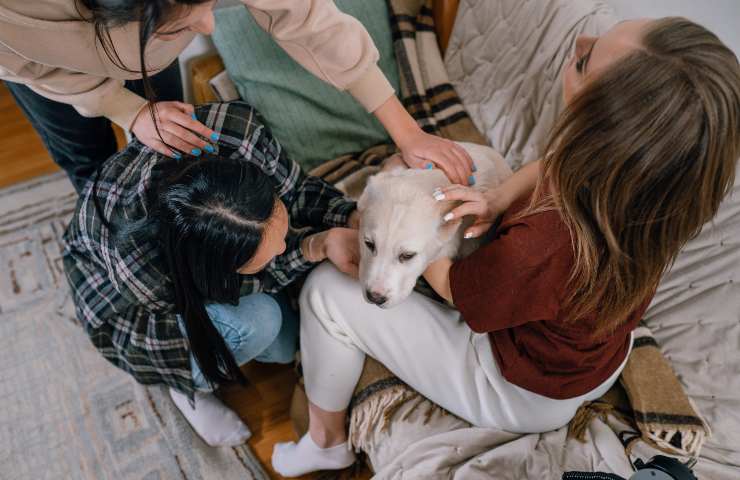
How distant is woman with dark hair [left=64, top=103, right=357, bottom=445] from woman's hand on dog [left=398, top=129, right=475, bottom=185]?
239 millimetres

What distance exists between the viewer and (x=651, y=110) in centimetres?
69

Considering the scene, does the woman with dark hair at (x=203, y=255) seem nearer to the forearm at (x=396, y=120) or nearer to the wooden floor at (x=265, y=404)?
the wooden floor at (x=265, y=404)

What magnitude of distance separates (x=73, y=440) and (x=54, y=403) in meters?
0.15

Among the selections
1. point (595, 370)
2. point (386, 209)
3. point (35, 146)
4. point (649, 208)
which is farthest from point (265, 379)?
point (35, 146)

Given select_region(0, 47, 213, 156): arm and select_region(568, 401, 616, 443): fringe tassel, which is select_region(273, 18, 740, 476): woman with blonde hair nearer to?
select_region(568, 401, 616, 443): fringe tassel

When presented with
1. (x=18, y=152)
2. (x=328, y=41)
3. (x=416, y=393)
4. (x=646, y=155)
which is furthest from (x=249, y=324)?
(x=18, y=152)

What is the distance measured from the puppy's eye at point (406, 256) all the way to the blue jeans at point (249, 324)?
18.4 inches

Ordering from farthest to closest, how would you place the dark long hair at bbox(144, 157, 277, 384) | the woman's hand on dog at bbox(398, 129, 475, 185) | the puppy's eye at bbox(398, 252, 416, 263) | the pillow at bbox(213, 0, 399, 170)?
the pillow at bbox(213, 0, 399, 170), the woman's hand on dog at bbox(398, 129, 475, 185), the puppy's eye at bbox(398, 252, 416, 263), the dark long hair at bbox(144, 157, 277, 384)

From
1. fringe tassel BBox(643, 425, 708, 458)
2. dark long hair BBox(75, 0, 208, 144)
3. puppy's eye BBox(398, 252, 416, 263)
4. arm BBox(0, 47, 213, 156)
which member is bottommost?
fringe tassel BBox(643, 425, 708, 458)

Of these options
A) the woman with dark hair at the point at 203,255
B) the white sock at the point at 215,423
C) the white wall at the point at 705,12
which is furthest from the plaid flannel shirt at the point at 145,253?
the white wall at the point at 705,12

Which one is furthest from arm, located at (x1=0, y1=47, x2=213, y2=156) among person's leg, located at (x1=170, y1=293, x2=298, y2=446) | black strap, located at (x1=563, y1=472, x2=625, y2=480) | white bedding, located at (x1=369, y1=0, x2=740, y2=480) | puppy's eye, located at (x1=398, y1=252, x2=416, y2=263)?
black strap, located at (x1=563, y1=472, x2=625, y2=480)

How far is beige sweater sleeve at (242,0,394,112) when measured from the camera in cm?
114

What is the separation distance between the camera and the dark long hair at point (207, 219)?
38.1 inches

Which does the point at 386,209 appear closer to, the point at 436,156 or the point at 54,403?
the point at 436,156
